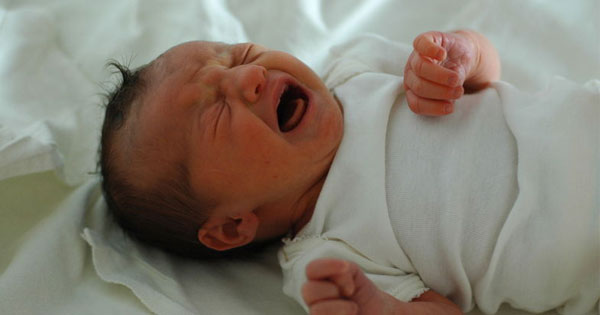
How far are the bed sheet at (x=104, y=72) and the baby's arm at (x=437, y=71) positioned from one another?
35 cm

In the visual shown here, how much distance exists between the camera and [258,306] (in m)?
1.16

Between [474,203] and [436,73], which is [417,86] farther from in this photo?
[474,203]

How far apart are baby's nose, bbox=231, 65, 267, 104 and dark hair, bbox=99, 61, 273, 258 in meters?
0.17

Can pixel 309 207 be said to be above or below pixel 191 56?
below

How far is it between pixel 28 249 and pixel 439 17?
111 centimetres

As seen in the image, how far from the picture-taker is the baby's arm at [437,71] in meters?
1.07

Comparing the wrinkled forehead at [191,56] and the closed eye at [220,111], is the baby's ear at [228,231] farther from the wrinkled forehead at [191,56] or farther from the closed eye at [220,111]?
the wrinkled forehead at [191,56]

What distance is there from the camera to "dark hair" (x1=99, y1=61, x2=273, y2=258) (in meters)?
1.10

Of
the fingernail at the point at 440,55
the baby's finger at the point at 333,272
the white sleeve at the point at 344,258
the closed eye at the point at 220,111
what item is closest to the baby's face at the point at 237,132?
the closed eye at the point at 220,111

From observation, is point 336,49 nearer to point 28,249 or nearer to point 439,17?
point 439,17

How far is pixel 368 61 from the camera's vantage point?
4.50 ft

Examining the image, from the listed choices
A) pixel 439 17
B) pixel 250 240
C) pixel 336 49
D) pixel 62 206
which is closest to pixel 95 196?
pixel 62 206

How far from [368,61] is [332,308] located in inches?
27.6

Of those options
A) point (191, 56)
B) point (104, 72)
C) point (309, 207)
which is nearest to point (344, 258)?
point (309, 207)
